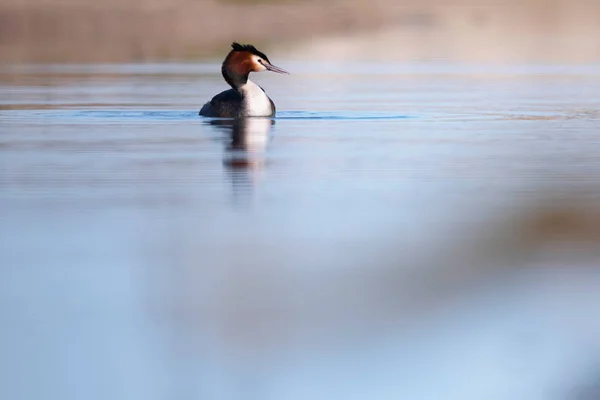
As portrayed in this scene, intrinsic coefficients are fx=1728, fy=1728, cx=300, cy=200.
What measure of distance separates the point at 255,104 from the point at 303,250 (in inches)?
339

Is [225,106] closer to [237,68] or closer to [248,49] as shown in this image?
[237,68]

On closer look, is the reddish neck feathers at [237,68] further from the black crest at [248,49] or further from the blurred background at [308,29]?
the blurred background at [308,29]

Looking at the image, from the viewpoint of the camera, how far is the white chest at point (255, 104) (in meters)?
15.9

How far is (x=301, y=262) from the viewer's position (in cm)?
712

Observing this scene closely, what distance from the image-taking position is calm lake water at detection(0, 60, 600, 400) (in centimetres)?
527

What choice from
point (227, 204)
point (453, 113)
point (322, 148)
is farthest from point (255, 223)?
point (453, 113)

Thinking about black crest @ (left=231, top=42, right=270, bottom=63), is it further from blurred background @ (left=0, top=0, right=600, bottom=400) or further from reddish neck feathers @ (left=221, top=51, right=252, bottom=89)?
blurred background @ (left=0, top=0, right=600, bottom=400)

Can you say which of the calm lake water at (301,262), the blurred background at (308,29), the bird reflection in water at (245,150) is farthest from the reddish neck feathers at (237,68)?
the blurred background at (308,29)

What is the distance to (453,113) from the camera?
53.6 feet

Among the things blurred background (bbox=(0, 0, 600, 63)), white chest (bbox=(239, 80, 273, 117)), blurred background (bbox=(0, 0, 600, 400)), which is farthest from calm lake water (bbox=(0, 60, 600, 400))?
→ blurred background (bbox=(0, 0, 600, 63))

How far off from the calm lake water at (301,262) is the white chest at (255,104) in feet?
4.45

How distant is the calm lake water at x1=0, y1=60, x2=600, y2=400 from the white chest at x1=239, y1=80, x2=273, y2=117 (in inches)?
53.4

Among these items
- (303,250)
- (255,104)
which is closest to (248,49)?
(255,104)

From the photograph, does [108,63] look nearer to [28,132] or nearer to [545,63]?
[545,63]
